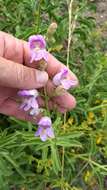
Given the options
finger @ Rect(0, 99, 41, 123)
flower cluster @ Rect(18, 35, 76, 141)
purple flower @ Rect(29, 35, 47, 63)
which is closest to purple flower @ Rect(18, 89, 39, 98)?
flower cluster @ Rect(18, 35, 76, 141)

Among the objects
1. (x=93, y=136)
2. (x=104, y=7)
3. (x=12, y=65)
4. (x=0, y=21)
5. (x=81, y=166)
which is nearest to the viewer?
(x=12, y=65)

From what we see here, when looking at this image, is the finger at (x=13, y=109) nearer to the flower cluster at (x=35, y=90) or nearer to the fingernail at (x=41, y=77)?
the flower cluster at (x=35, y=90)

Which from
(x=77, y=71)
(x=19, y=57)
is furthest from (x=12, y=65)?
(x=77, y=71)

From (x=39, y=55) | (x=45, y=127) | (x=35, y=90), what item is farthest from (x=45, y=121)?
(x=39, y=55)

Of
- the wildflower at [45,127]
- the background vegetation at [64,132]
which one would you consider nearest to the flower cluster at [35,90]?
the wildflower at [45,127]

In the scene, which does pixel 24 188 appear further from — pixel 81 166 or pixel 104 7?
pixel 104 7

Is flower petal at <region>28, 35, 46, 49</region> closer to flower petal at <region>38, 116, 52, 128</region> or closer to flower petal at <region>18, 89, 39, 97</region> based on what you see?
flower petal at <region>18, 89, 39, 97</region>

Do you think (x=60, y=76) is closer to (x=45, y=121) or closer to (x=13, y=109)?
(x=45, y=121)
